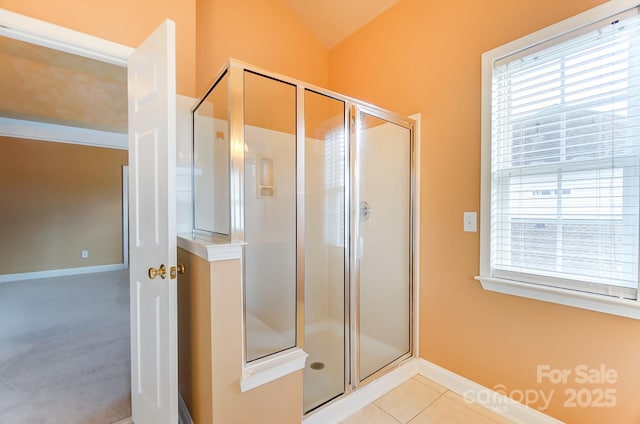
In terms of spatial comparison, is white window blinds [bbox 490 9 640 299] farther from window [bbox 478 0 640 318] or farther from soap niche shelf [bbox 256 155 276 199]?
soap niche shelf [bbox 256 155 276 199]

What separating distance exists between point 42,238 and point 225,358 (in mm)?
5708

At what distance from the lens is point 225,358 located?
1.17 meters

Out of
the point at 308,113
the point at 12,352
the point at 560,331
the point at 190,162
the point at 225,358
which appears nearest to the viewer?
the point at 225,358

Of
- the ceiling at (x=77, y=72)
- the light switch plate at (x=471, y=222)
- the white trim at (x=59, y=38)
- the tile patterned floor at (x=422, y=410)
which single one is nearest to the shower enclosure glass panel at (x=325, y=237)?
the tile patterned floor at (x=422, y=410)

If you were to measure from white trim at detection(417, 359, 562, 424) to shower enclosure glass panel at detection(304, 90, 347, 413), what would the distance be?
72cm

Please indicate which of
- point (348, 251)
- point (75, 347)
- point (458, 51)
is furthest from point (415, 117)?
point (75, 347)

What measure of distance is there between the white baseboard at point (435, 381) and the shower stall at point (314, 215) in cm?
6

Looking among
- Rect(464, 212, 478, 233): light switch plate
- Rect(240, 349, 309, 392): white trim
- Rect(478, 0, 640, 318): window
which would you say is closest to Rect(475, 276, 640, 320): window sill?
Rect(478, 0, 640, 318): window

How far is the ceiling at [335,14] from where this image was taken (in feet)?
7.79

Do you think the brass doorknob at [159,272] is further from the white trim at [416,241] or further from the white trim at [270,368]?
the white trim at [416,241]

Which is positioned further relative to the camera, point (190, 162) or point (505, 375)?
point (190, 162)

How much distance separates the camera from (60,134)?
4809mm

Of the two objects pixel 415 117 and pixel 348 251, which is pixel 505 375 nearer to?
pixel 348 251

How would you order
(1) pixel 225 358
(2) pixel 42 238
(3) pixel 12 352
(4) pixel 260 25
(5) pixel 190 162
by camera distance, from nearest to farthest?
(1) pixel 225 358, (5) pixel 190 162, (3) pixel 12 352, (4) pixel 260 25, (2) pixel 42 238
